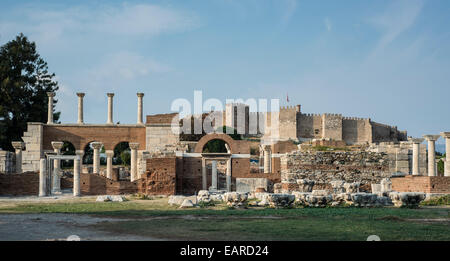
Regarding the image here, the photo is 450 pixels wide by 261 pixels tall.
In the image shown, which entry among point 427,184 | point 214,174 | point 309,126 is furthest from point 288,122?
point 427,184

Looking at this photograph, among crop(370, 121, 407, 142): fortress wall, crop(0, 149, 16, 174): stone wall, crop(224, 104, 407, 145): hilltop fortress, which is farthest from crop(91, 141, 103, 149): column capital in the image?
crop(370, 121, 407, 142): fortress wall

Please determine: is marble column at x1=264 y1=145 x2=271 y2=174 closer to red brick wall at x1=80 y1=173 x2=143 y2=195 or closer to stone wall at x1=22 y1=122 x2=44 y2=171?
red brick wall at x1=80 y1=173 x2=143 y2=195

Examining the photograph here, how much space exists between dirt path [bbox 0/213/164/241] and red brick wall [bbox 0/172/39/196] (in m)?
13.5

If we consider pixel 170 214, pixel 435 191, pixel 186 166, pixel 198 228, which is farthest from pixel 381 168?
pixel 198 228

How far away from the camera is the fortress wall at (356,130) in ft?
250

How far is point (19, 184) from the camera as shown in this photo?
88.5ft

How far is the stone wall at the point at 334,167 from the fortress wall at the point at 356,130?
168 ft

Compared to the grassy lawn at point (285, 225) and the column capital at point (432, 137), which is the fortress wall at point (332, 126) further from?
the grassy lawn at point (285, 225)

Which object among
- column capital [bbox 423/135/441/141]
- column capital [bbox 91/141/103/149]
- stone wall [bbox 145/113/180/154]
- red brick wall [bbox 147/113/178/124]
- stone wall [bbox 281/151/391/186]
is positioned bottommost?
stone wall [bbox 281/151/391/186]

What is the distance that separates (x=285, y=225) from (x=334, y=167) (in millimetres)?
14544

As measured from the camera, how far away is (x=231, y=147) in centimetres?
3042

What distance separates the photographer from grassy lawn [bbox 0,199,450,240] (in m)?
9.60
